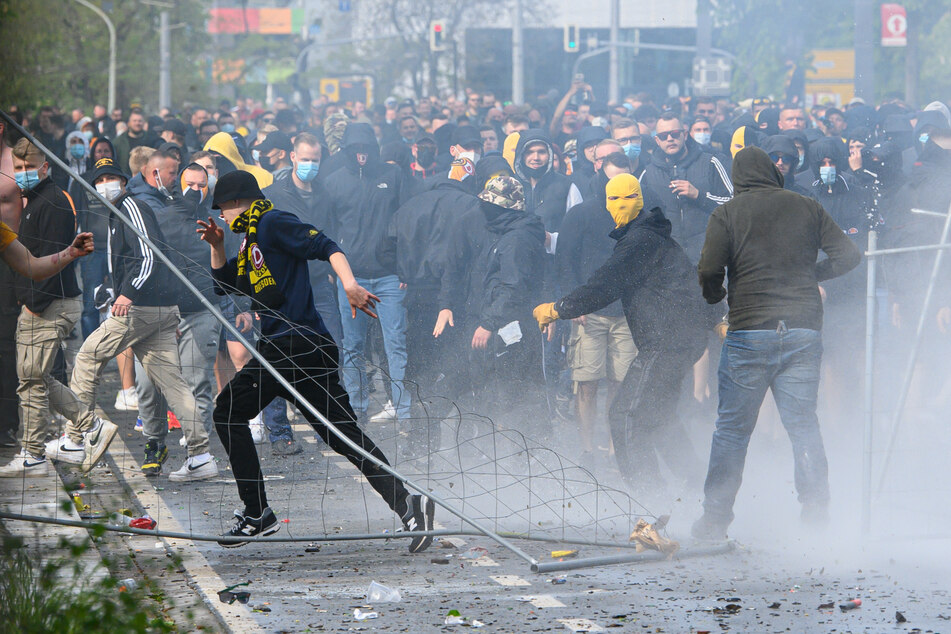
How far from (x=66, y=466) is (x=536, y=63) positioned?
4581 centimetres

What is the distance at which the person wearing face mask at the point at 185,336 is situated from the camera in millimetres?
8008

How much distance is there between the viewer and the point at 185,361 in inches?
324

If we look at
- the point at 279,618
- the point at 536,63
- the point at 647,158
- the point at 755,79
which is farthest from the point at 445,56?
the point at 279,618

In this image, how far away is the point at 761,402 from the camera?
6.16 m

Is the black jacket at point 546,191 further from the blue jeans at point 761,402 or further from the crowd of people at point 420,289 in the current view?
the blue jeans at point 761,402

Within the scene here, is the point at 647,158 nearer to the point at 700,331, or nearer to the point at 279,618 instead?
the point at 700,331

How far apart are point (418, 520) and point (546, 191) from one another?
4754mm

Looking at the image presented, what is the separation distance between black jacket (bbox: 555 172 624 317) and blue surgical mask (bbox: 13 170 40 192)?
10.9 ft

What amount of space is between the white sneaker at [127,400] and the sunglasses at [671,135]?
4481mm

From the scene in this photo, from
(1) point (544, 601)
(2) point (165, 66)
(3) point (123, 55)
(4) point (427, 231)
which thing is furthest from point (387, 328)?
(3) point (123, 55)

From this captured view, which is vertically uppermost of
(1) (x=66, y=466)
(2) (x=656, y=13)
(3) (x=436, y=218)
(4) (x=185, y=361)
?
(2) (x=656, y=13)

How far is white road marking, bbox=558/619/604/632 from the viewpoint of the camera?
189 inches

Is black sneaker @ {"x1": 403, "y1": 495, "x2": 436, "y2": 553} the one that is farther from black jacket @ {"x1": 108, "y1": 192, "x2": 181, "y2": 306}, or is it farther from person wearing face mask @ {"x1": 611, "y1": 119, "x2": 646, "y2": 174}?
person wearing face mask @ {"x1": 611, "y1": 119, "x2": 646, "y2": 174}

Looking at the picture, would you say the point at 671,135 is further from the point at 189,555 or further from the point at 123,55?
the point at 123,55
